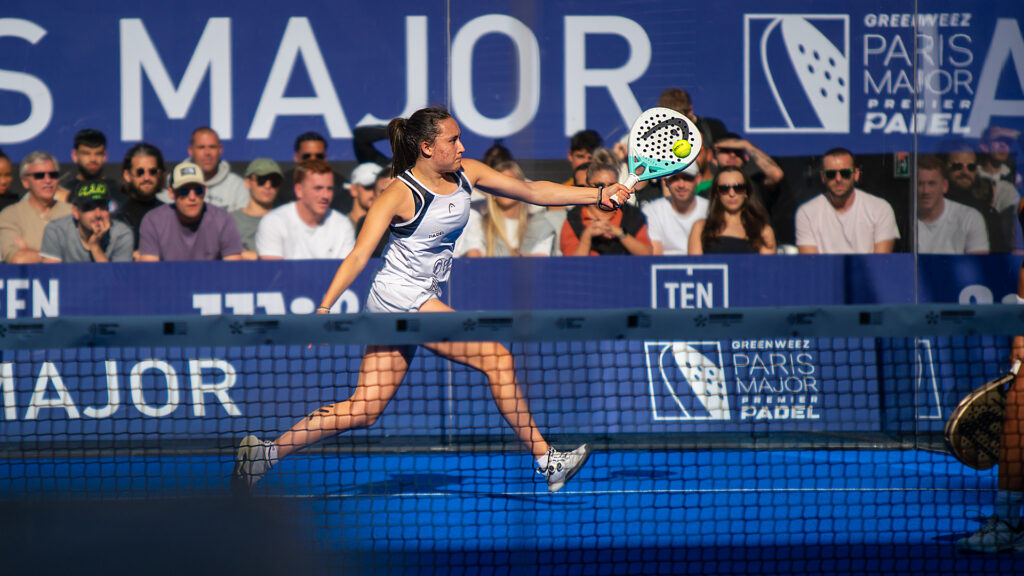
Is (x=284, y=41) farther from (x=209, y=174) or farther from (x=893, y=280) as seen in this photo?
(x=893, y=280)

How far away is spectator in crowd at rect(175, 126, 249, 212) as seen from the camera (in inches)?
243

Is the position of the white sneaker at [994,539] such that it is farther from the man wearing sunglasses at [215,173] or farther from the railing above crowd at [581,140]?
the man wearing sunglasses at [215,173]

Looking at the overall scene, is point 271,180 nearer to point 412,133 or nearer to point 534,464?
point 412,133

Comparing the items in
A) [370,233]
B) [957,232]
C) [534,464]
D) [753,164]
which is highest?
[753,164]

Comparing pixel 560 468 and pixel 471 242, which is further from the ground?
pixel 471 242

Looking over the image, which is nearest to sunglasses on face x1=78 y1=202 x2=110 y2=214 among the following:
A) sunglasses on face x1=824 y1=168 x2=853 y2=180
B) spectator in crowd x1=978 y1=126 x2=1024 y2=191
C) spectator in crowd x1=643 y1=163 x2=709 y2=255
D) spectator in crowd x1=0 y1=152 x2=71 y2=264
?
spectator in crowd x1=0 y1=152 x2=71 y2=264

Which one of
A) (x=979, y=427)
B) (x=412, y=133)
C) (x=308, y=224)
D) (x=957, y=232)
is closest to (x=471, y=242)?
(x=308, y=224)

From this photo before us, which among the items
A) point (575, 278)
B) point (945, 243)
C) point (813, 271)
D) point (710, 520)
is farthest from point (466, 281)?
point (945, 243)

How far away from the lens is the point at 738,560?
356cm

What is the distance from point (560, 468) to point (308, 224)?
2.68 metres

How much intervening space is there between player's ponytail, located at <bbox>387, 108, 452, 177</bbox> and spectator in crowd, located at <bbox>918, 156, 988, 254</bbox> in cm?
335

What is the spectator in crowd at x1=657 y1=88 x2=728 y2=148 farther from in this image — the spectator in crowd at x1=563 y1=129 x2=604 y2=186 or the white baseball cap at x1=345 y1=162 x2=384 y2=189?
the white baseball cap at x1=345 y1=162 x2=384 y2=189

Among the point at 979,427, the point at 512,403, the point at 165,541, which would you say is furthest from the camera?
the point at 512,403

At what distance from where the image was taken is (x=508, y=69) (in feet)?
20.1
